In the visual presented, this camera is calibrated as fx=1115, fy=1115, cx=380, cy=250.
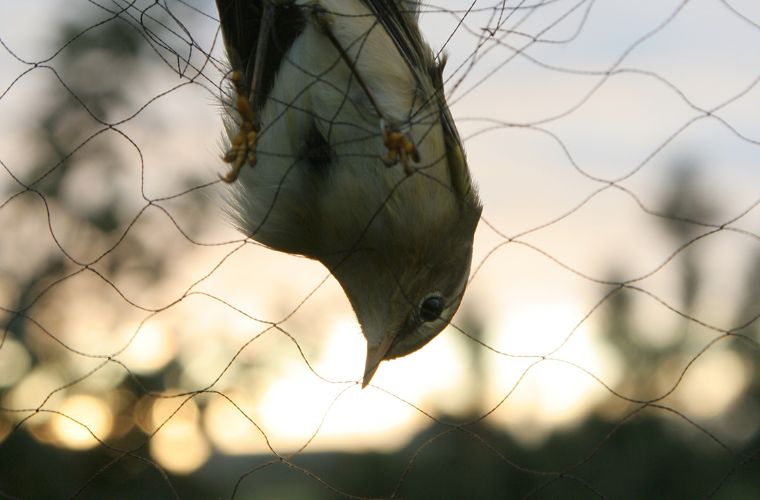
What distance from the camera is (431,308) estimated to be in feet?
7.82

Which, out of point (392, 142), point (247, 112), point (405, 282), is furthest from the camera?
point (405, 282)

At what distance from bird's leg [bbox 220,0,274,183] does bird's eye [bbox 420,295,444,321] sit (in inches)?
19.2

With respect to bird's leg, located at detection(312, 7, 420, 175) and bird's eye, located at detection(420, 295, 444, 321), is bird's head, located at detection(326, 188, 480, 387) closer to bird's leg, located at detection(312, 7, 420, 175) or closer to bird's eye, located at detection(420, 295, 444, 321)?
bird's eye, located at detection(420, 295, 444, 321)

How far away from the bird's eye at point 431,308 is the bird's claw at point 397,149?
0.42 metres

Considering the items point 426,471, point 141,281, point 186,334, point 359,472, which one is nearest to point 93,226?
point 141,281

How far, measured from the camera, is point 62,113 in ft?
22.2

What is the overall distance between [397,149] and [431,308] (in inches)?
19.1

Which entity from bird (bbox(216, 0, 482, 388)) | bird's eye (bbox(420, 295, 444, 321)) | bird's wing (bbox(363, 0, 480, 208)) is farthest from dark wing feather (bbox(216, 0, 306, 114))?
bird's eye (bbox(420, 295, 444, 321))

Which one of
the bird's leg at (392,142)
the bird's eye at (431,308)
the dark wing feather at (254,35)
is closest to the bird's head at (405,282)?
the bird's eye at (431,308)

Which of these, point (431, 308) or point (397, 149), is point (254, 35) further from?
point (431, 308)

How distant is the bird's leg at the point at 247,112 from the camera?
7.03 feet

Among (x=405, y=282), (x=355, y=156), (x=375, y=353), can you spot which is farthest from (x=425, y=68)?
(x=375, y=353)

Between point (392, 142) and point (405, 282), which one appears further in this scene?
point (405, 282)

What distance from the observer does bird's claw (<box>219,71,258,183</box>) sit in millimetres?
2139
